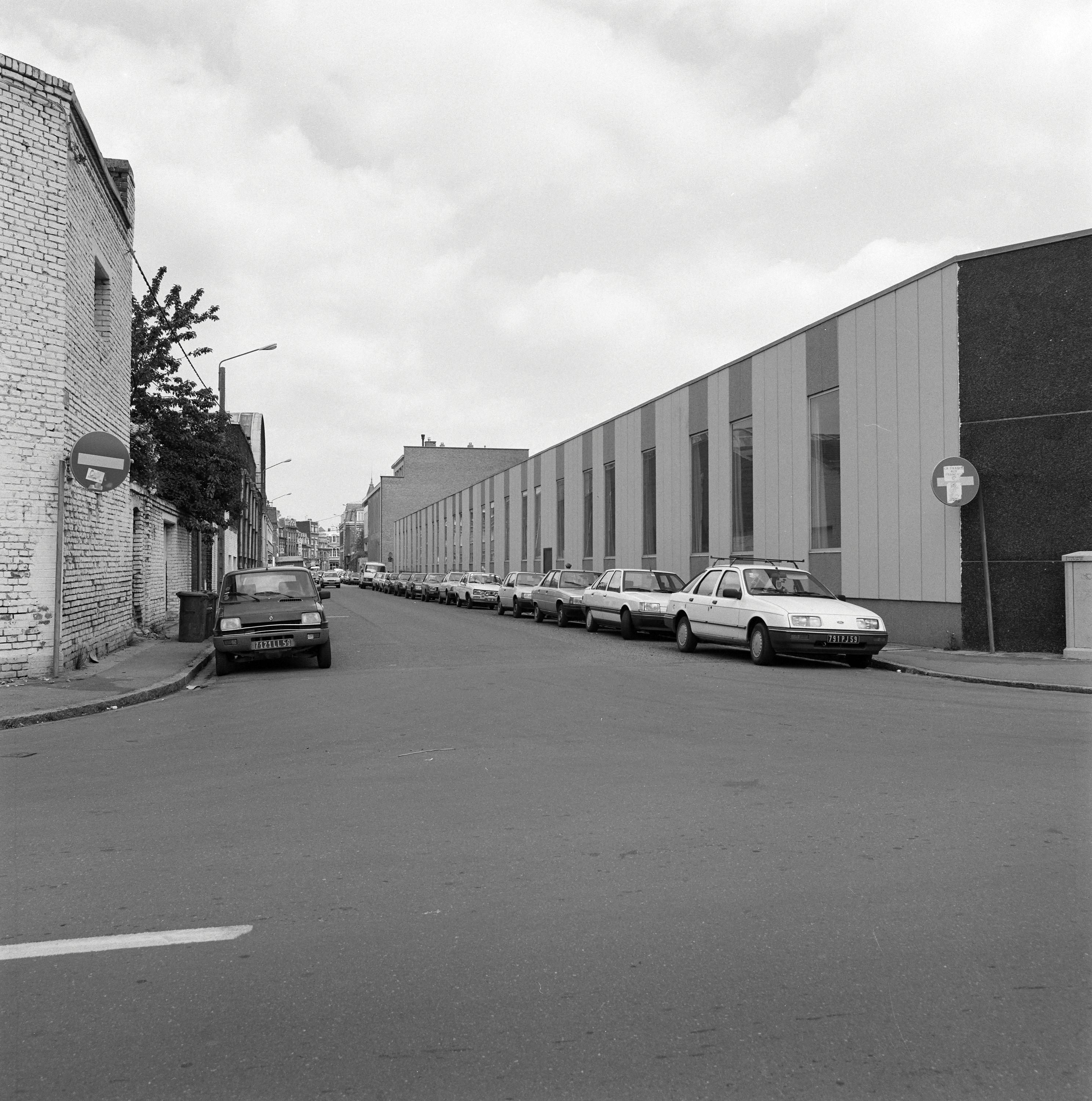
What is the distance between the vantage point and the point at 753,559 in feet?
63.4

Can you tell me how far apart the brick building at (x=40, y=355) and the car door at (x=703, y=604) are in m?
9.43

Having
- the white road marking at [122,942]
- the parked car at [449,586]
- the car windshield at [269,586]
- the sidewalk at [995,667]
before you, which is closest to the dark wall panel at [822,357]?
the sidewalk at [995,667]

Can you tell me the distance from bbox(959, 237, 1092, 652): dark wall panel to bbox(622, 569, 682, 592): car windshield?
6806mm

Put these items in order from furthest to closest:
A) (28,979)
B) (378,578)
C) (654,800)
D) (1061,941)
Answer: (378,578) → (654,800) → (1061,941) → (28,979)

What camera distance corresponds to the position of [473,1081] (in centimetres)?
279

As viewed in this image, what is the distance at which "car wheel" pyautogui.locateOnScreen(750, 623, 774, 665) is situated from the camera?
1446 cm

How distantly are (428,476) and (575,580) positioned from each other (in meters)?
75.6

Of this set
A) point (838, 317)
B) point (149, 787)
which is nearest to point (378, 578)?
point (838, 317)

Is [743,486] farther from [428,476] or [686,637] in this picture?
[428,476]

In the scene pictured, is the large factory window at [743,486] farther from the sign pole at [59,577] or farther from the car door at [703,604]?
the sign pole at [59,577]

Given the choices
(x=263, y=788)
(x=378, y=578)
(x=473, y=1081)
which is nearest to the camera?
(x=473, y=1081)

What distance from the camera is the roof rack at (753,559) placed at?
18.8 meters

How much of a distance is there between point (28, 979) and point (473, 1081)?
1731 mm

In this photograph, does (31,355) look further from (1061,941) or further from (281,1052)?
(1061,941)
